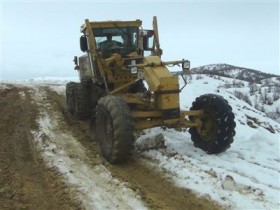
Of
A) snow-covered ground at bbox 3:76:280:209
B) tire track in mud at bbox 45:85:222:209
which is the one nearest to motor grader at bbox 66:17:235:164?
tire track in mud at bbox 45:85:222:209

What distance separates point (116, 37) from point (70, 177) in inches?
179

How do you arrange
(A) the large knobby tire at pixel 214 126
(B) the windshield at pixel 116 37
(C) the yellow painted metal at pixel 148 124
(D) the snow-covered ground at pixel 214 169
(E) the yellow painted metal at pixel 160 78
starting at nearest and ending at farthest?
(D) the snow-covered ground at pixel 214 169 < (E) the yellow painted metal at pixel 160 78 < (C) the yellow painted metal at pixel 148 124 < (A) the large knobby tire at pixel 214 126 < (B) the windshield at pixel 116 37

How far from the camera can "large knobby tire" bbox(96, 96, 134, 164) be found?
8117 mm

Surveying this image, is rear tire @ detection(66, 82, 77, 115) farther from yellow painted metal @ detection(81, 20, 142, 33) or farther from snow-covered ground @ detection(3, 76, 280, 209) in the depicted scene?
yellow painted metal @ detection(81, 20, 142, 33)

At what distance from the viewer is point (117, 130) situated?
8.12 metres

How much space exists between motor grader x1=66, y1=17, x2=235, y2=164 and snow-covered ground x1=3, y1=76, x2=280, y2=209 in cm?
48

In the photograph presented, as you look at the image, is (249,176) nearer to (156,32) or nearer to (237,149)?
(237,149)

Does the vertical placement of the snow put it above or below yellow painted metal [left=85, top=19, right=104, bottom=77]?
below

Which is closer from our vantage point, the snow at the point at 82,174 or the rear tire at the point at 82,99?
the snow at the point at 82,174

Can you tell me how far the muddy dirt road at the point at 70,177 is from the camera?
21.4 feet

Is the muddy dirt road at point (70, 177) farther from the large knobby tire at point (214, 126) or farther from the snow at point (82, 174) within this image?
the large knobby tire at point (214, 126)

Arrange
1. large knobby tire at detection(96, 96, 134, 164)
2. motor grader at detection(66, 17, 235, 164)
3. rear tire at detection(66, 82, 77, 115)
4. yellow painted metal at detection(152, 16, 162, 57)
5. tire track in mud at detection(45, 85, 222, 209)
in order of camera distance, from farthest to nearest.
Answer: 1. rear tire at detection(66, 82, 77, 115)
2. yellow painted metal at detection(152, 16, 162, 57)
3. motor grader at detection(66, 17, 235, 164)
4. large knobby tire at detection(96, 96, 134, 164)
5. tire track in mud at detection(45, 85, 222, 209)

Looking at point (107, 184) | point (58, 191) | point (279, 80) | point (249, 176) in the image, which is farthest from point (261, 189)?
point (279, 80)

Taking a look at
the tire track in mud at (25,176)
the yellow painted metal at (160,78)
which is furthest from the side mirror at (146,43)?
the tire track in mud at (25,176)
